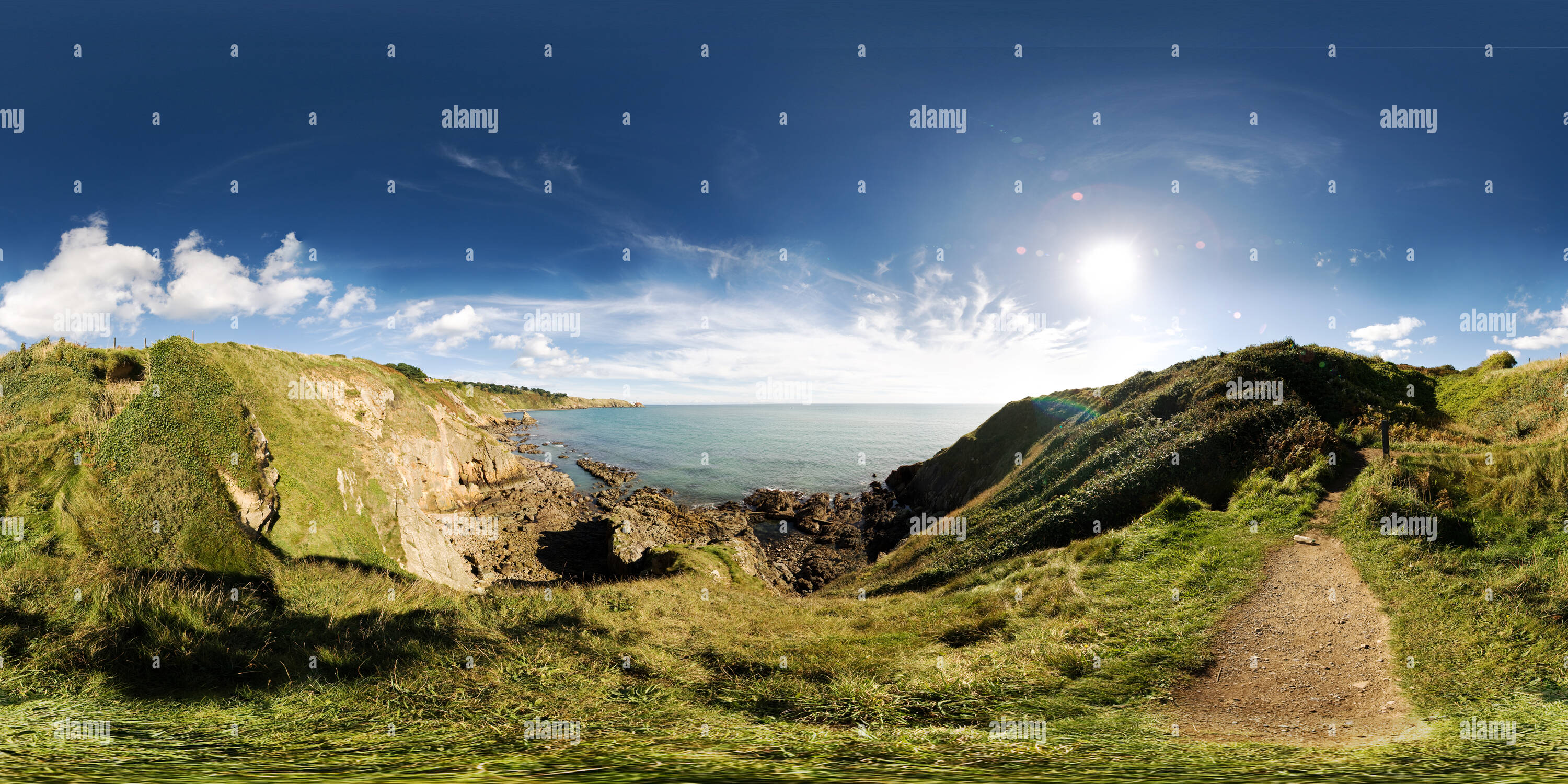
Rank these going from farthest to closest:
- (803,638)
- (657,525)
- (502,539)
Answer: (657,525) < (502,539) < (803,638)

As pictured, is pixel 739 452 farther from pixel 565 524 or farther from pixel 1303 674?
pixel 1303 674

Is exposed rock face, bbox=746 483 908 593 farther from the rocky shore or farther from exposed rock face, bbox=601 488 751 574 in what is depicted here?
exposed rock face, bbox=601 488 751 574

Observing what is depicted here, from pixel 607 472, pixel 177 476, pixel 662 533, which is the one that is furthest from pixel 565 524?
pixel 607 472

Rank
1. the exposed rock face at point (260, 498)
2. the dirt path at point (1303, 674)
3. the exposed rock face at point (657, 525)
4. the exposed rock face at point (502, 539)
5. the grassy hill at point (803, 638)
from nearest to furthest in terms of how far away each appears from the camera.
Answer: the grassy hill at point (803, 638), the dirt path at point (1303, 674), the exposed rock face at point (260, 498), the exposed rock face at point (502, 539), the exposed rock face at point (657, 525)

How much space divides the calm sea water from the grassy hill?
3165cm

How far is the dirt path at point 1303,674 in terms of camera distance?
19.9 ft

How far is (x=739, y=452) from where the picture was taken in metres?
74.4

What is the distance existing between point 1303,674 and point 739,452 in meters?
68.7

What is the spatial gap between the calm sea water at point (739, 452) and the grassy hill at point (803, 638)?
31655mm

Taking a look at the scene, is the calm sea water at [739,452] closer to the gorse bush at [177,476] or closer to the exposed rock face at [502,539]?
the exposed rock face at [502,539]

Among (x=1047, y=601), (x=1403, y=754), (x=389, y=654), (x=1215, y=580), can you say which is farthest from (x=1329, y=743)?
(x=389, y=654)

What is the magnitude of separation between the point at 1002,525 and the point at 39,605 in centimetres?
2458

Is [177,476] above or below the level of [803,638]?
above

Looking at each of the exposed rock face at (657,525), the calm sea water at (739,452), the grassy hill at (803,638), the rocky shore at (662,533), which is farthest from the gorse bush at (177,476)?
the calm sea water at (739,452)
